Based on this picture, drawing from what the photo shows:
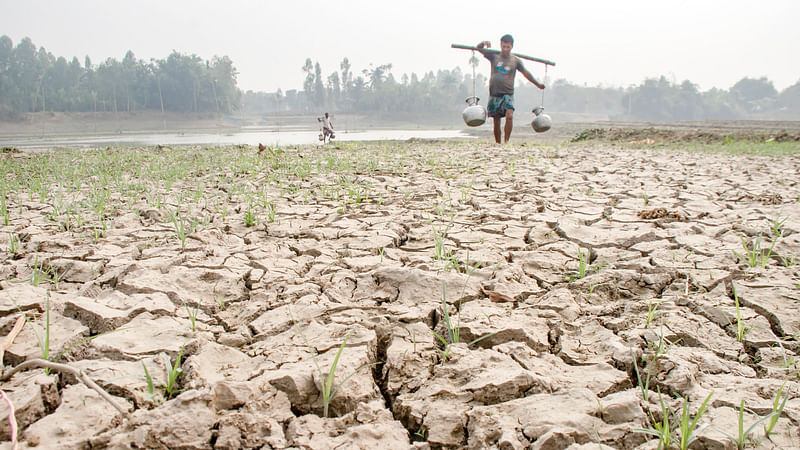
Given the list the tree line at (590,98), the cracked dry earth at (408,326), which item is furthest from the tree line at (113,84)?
the cracked dry earth at (408,326)

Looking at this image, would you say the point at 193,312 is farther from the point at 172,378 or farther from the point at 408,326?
the point at 408,326

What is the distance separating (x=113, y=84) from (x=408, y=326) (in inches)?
2981

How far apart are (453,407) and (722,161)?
6.22 metres

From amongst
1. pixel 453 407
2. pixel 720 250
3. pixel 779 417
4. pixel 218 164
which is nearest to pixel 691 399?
pixel 779 417

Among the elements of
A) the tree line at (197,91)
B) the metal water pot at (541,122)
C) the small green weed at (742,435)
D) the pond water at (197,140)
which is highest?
the tree line at (197,91)

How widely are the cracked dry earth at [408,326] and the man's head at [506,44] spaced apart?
4803 millimetres

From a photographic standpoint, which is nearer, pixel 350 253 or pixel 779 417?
pixel 779 417

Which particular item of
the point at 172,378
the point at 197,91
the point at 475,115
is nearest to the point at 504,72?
the point at 475,115

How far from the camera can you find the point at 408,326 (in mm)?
1573

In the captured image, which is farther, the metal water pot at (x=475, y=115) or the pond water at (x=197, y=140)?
the pond water at (x=197, y=140)

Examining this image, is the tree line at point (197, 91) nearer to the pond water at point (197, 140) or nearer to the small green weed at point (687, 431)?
the pond water at point (197, 140)

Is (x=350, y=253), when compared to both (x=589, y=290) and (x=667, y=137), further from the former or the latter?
(x=667, y=137)

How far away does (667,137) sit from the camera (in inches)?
428

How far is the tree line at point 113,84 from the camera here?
60406mm
